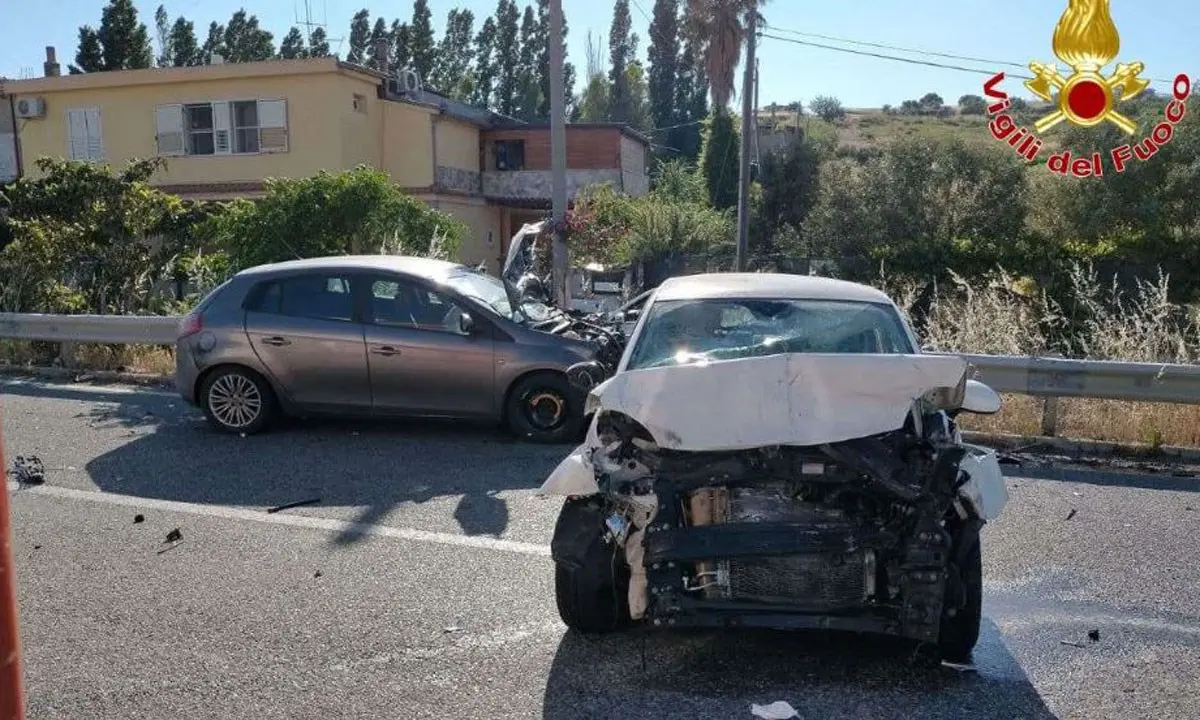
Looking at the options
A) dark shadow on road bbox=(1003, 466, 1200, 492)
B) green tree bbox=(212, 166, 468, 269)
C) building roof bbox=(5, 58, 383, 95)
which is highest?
building roof bbox=(5, 58, 383, 95)

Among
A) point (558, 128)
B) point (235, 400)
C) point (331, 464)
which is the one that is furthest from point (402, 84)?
point (331, 464)

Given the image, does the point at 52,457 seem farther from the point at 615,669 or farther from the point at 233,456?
the point at 615,669

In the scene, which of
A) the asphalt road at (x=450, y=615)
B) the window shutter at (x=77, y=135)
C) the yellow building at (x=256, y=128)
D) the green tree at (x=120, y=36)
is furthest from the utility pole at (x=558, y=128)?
the green tree at (x=120, y=36)

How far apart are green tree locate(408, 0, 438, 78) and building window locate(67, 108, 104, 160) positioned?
44214 mm

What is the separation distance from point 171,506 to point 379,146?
83.9 feet

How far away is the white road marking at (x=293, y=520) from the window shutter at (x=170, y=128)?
24762mm

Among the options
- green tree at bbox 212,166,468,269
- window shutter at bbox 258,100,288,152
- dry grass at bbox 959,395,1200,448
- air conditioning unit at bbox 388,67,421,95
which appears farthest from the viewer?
air conditioning unit at bbox 388,67,421,95

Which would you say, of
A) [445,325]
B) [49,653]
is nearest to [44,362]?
[445,325]

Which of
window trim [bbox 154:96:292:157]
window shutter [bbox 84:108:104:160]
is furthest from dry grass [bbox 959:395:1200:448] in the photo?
Result: window shutter [bbox 84:108:104:160]

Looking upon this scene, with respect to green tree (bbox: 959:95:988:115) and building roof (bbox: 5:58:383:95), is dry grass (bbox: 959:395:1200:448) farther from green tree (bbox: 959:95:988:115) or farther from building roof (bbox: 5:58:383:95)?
green tree (bbox: 959:95:988:115)

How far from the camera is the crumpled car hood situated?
4.17 metres

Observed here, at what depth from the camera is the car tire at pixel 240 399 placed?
9.20 metres

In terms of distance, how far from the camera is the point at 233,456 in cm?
847

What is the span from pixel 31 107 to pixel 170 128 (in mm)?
4662
